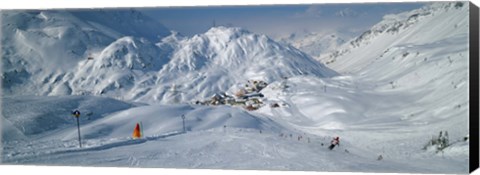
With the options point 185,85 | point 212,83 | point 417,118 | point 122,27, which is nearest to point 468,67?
Answer: point 417,118

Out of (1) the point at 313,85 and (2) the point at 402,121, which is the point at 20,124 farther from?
(2) the point at 402,121

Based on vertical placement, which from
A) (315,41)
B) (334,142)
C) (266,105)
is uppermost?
(315,41)

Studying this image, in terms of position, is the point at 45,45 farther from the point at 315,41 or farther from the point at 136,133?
the point at 315,41

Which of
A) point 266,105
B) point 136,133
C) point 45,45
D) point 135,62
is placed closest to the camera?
point 136,133

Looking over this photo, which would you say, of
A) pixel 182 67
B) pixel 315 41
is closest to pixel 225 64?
pixel 182 67

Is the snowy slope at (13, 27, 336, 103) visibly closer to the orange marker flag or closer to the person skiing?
the orange marker flag

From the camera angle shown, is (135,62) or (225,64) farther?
(135,62)

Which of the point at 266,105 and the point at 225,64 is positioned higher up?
the point at 225,64
